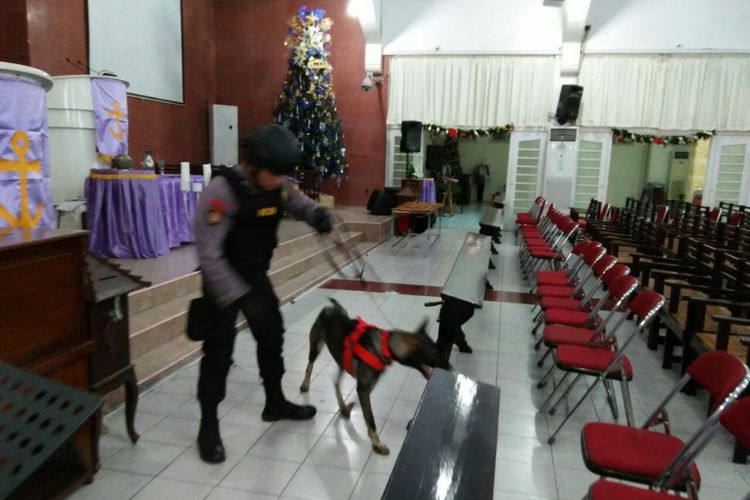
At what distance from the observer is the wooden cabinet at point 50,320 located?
1842mm

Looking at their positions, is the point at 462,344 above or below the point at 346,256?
below

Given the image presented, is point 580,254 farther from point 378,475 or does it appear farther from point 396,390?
point 378,475

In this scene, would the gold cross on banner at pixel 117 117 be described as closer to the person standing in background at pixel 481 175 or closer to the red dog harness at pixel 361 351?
the red dog harness at pixel 361 351

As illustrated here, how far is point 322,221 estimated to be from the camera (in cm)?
266

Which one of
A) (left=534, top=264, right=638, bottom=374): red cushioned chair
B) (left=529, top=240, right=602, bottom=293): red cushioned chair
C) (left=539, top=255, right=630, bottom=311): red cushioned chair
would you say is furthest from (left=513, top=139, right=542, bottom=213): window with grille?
(left=534, top=264, right=638, bottom=374): red cushioned chair

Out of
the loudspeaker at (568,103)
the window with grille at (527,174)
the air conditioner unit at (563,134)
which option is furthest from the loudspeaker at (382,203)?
the loudspeaker at (568,103)

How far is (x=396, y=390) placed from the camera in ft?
11.2

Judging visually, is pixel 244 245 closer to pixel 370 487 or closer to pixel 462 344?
pixel 370 487

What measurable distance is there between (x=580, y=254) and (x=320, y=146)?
6.64m

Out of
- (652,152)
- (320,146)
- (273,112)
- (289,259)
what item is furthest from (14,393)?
(652,152)

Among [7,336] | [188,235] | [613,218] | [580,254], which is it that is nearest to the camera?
[7,336]

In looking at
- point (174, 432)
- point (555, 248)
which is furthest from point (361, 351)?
point (555, 248)

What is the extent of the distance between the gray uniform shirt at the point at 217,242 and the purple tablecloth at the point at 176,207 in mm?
3663

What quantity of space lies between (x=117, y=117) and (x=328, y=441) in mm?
5061
